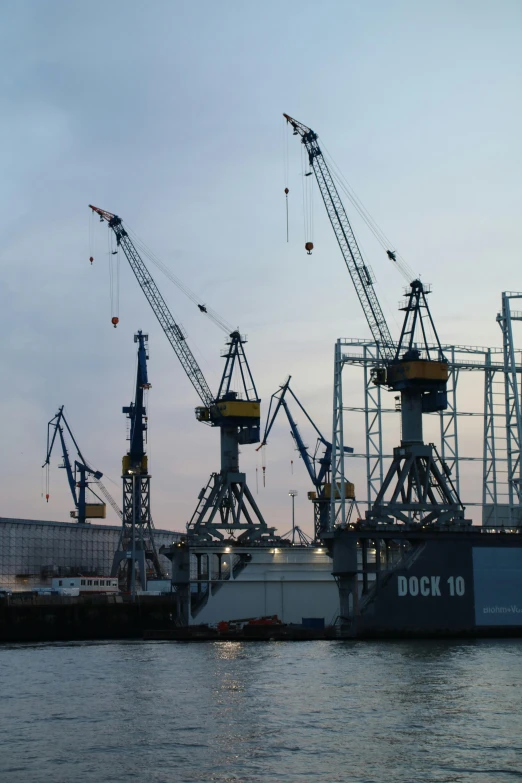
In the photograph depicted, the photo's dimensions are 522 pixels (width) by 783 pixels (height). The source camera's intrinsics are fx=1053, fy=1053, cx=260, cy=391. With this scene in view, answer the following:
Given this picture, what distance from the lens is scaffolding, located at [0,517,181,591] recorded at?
496 feet

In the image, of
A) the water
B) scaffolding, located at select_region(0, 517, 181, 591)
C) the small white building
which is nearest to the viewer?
the water

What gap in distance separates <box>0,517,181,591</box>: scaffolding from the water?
7984 centimetres

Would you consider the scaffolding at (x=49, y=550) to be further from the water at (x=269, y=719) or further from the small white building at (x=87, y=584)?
the water at (x=269, y=719)

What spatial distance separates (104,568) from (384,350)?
81.1m

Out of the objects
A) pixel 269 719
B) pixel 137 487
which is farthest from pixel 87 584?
pixel 269 719

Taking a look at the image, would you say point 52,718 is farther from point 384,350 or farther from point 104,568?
point 104,568

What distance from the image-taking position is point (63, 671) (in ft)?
224

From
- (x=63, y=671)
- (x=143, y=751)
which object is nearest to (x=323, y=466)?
(x=63, y=671)

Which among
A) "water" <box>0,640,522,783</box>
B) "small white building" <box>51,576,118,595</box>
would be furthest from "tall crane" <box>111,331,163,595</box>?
"water" <box>0,640,522,783</box>

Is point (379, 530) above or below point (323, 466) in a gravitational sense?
below

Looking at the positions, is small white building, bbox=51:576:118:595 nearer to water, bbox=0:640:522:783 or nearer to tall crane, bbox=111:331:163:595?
tall crane, bbox=111:331:163:595

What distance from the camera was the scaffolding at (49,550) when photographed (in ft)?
496

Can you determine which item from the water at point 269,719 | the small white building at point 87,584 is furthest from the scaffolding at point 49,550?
the water at point 269,719

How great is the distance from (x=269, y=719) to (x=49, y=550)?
385 ft
